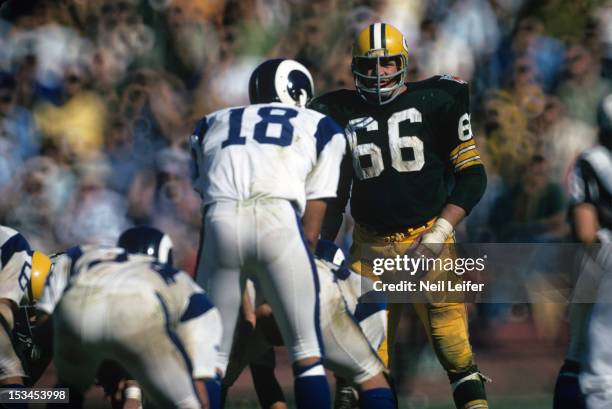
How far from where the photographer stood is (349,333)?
4289 mm

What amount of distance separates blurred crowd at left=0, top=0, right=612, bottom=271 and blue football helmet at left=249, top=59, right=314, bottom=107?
172 cm

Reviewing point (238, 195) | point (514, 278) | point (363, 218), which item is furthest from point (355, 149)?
point (514, 278)

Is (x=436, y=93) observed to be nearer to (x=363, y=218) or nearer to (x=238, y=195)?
(x=363, y=218)

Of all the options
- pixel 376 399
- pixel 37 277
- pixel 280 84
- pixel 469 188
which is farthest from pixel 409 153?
pixel 37 277

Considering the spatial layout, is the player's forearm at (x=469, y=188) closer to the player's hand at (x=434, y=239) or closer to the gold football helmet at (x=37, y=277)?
the player's hand at (x=434, y=239)

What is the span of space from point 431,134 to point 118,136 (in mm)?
2423

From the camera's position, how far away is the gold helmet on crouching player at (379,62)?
498 centimetres

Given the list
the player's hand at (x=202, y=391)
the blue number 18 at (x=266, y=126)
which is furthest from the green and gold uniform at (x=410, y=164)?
the player's hand at (x=202, y=391)

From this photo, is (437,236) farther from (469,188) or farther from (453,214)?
(469,188)

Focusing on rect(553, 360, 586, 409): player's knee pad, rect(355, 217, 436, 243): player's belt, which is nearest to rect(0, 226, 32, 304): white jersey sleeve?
rect(355, 217, 436, 243): player's belt

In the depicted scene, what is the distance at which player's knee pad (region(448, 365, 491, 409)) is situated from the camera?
4.73m

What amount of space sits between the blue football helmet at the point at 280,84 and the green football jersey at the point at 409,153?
37 cm

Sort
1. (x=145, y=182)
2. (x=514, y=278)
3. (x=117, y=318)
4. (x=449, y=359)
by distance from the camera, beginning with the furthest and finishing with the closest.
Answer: (x=145, y=182), (x=514, y=278), (x=449, y=359), (x=117, y=318)

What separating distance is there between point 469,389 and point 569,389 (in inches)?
22.4
